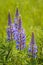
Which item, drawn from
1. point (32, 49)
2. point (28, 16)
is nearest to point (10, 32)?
point (32, 49)

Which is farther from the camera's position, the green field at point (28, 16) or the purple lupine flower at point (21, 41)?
the green field at point (28, 16)

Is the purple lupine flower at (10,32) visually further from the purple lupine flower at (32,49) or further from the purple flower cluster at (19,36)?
the purple lupine flower at (32,49)

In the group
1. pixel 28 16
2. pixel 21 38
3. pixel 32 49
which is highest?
pixel 28 16

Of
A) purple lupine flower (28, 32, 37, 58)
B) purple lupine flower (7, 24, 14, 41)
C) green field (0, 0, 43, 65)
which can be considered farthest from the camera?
green field (0, 0, 43, 65)

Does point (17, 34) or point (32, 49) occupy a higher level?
point (17, 34)

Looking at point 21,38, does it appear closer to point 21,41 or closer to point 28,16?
point 21,41

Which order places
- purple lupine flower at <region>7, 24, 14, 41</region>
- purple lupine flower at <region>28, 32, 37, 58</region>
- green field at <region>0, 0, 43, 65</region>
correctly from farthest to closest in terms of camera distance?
green field at <region>0, 0, 43, 65</region>
purple lupine flower at <region>7, 24, 14, 41</region>
purple lupine flower at <region>28, 32, 37, 58</region>

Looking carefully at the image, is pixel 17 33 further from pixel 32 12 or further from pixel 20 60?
pixel 32 12

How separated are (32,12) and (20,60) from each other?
272cm

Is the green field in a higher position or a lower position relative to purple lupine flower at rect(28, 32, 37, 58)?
higher

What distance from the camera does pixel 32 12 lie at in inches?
218

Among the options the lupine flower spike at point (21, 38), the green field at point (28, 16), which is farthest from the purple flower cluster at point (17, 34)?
the green field at point (28, 16)

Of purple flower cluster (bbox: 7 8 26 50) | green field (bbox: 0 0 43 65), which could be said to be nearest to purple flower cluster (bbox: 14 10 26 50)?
purple flower cluster (bbox: 7 8 26 50)

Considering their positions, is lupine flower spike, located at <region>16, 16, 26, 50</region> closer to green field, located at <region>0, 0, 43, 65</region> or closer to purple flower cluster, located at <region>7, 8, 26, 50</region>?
purple flower cluster, located at <region>7, 8, 26, 50</region>
